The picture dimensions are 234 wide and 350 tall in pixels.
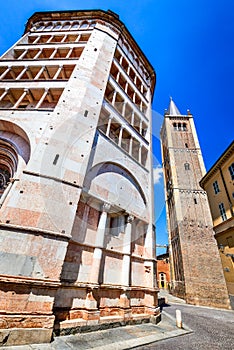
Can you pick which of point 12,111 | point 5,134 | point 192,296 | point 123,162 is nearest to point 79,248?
point 123,162

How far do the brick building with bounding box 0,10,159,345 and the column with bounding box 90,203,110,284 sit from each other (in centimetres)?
4

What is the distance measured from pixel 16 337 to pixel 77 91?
371 inches

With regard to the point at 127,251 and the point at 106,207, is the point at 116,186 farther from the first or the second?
the point at 127,251

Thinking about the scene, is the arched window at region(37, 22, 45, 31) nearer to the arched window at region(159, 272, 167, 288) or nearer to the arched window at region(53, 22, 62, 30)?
the arched window at region(53, 22, 62, 30)

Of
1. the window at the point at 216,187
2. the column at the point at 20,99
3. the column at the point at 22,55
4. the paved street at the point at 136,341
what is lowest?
the paved street at the point at 136,341

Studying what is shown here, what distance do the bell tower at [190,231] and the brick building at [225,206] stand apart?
11.1 feet

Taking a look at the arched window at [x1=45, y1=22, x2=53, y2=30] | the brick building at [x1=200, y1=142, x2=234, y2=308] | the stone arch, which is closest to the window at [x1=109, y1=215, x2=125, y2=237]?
the stone arch

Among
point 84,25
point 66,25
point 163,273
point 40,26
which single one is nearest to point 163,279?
point 163,273

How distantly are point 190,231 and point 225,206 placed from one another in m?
8.53

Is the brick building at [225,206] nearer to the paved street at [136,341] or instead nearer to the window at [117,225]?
the paved street at [136,341]

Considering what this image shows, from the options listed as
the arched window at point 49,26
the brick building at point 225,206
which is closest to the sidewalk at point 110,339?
the brick building at point 225,206

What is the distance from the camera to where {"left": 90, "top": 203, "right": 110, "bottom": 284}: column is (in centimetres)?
620

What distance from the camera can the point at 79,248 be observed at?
21.0 ft

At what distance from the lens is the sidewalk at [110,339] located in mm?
4043
